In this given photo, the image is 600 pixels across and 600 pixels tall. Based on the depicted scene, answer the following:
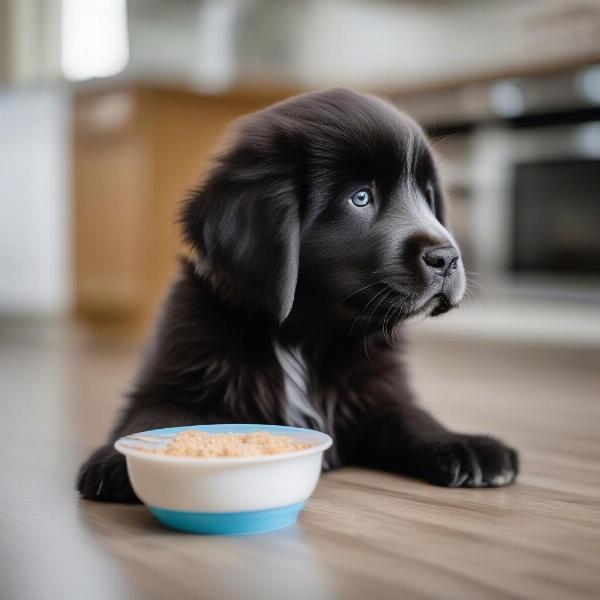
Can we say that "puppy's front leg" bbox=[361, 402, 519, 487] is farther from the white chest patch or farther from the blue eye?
the blue eye

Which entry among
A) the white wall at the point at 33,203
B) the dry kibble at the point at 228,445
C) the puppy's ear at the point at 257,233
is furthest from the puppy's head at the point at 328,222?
the white wall at the point at 33,203

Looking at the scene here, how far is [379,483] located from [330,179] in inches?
20.8

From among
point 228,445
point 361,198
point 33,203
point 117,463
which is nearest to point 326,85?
point 33,203

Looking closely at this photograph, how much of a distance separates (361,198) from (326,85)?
373 cm

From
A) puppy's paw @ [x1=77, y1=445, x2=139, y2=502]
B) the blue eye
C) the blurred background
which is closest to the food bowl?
puppy's paw @ [x1=77, y1=445, x2=139, y2=502]

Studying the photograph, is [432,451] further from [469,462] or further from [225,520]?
[225,520]

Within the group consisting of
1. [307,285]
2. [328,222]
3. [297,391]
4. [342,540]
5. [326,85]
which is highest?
[326,85]

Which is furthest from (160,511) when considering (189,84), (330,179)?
(189,84)

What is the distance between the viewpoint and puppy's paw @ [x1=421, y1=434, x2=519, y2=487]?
1.50 metres

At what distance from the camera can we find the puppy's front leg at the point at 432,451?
4.93 feet

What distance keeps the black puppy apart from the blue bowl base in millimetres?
184

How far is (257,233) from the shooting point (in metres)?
1.40

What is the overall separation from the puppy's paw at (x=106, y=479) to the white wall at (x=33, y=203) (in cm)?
516

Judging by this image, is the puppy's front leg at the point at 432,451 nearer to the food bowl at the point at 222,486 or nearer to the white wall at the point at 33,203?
the food bowl at the point at 222,486
